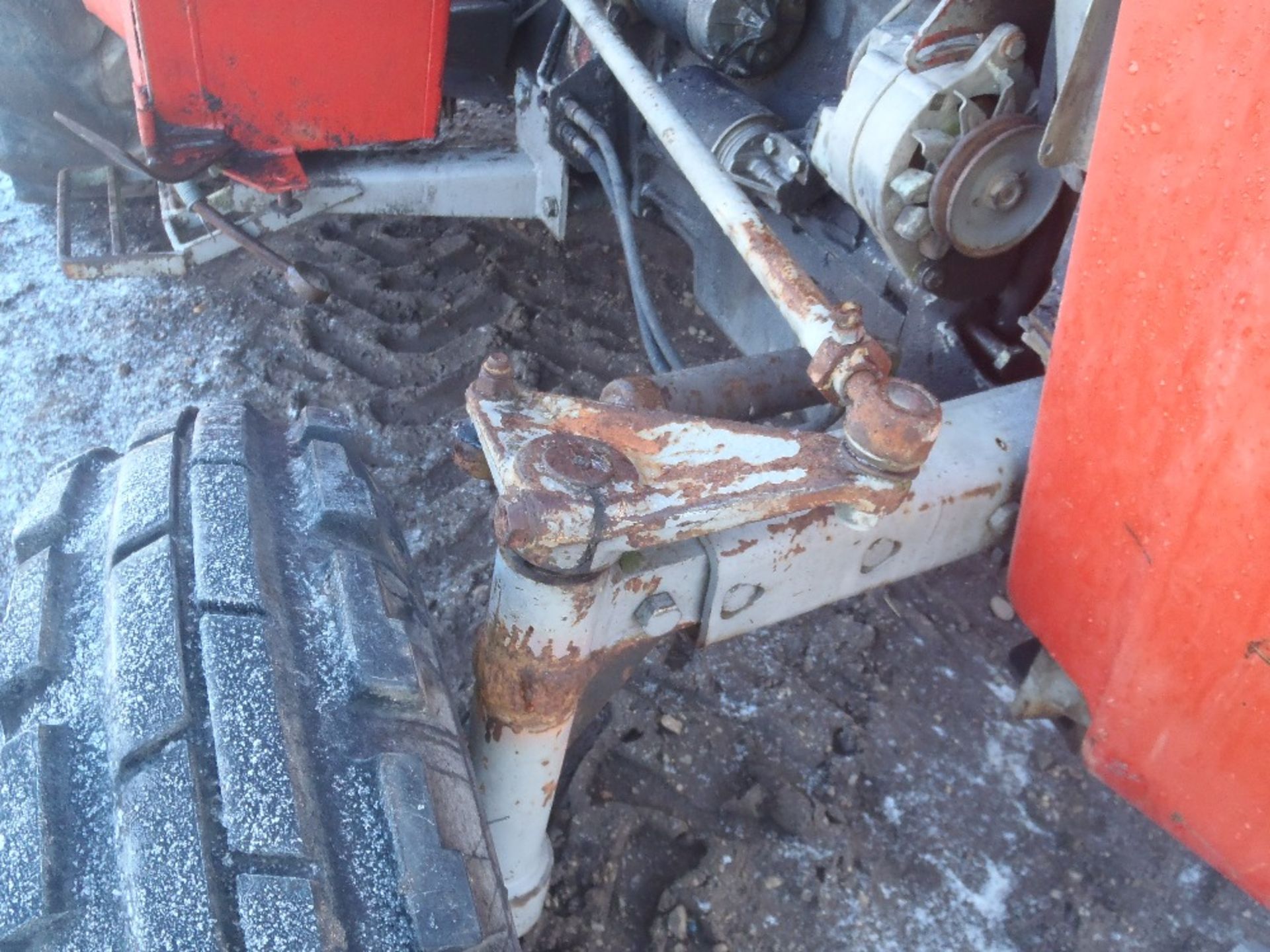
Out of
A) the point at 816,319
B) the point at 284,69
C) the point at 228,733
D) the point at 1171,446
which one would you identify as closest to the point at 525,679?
the point at 228,733

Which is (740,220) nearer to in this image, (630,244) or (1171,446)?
(1171,446)

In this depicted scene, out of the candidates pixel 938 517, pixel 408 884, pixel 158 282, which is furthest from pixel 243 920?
pixel 158 282

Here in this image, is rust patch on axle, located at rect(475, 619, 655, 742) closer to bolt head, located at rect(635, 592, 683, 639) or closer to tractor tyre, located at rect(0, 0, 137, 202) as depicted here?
bolt head, located at rect(635, 592, 683, 639)

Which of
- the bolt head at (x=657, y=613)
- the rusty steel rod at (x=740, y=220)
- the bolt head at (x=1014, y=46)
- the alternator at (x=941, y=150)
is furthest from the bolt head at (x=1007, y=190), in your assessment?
the bolt head at (x=657, y=613)

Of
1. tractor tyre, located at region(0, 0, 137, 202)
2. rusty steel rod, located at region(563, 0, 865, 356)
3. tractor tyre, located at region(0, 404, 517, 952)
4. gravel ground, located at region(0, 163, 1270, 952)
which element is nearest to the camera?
tractor tyre, located at region(0, 404, 517, 952)

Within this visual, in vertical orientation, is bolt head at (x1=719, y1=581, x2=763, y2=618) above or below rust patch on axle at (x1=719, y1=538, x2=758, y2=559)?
below

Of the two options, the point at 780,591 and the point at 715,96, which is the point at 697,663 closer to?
the point at 780,591

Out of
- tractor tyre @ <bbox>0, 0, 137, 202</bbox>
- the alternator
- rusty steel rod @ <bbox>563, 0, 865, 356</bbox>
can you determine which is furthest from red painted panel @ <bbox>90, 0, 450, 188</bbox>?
the alternator

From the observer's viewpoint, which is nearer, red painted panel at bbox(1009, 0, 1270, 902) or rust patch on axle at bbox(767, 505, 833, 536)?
red painted panel at bbox(1009, 0, 1270, 902)

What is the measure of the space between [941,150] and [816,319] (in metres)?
0.29

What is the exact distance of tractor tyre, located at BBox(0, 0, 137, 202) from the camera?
7.36 ft

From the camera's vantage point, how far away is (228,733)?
0.76 m

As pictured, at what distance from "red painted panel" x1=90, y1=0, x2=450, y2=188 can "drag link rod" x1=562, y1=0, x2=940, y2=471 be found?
567 millimetres

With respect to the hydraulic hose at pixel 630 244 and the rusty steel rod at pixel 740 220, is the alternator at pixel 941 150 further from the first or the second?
the hydraulic hose at pixel 630 244
